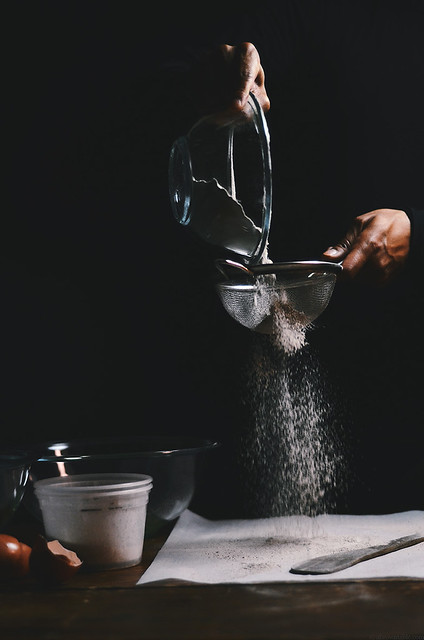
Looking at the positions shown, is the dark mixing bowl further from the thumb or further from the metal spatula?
the thumb

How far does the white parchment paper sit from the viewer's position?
0.89 m

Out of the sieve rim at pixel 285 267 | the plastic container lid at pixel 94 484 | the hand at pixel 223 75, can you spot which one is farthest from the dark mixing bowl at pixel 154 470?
the hand at pixel 223 75

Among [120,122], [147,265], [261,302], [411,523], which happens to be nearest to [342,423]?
[411,523]

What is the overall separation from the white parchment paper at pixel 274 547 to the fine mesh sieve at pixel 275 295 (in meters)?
0.32

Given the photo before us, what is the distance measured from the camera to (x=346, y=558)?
93 centimetres

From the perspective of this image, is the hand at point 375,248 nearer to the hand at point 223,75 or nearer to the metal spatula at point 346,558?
the hand at point 223,75

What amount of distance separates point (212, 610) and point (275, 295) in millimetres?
520

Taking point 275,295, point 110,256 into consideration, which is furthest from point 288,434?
point 110,256

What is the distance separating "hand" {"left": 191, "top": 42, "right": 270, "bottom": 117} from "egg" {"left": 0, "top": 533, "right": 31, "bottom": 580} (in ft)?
2.10

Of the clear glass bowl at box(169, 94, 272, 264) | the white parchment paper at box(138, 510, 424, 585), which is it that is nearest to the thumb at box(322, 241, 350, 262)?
the clear glass bowl at box(169, 94, 272, 264)

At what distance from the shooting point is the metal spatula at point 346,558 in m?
0.89

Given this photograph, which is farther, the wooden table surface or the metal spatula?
the metal spatula

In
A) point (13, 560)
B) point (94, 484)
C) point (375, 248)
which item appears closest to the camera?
point (13, 560)

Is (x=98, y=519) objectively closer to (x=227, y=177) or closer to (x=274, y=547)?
(x=274, y=547)
